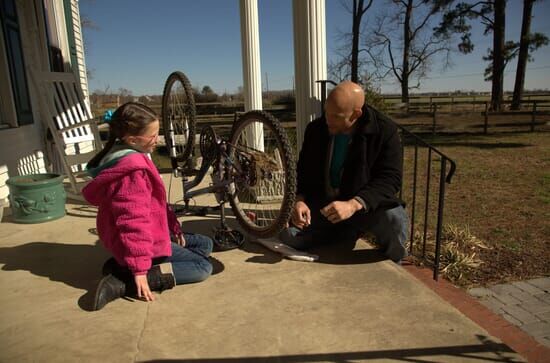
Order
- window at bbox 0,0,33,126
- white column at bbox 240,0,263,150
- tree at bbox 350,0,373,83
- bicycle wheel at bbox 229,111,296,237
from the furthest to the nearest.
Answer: tree at bbox 350,0,373,83
white column at bbox 240,0,263,150
window at bbox 0,0,33,126
bicycle wheel at bbox 229,111,296,237

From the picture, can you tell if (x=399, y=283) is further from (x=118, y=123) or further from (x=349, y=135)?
(x=118, y=123)

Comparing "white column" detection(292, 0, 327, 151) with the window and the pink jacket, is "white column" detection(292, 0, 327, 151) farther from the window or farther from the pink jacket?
the window

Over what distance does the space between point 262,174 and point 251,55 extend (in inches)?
82.0

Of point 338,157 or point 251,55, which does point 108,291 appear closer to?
point 338,157

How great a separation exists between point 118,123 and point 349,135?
1.33 m

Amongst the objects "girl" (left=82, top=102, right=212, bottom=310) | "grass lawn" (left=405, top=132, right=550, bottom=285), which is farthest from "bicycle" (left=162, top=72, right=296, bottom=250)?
"grass lawn" (left=405, top=132, right=550, bottom=285)

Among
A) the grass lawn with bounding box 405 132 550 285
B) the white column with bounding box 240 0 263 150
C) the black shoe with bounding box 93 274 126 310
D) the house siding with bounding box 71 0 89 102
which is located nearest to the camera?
the black shoe with bounding box 93 274 126 310

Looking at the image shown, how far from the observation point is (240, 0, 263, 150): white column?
164 inches

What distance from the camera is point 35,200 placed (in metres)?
3.32

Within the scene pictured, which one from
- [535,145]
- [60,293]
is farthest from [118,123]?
[535,145]

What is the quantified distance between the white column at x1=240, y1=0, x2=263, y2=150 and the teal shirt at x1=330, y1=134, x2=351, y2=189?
4.77ft

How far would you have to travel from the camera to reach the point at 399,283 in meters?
2.18

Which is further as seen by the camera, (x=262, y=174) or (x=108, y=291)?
(x=262, y=174)

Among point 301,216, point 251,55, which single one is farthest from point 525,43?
point 301,216
